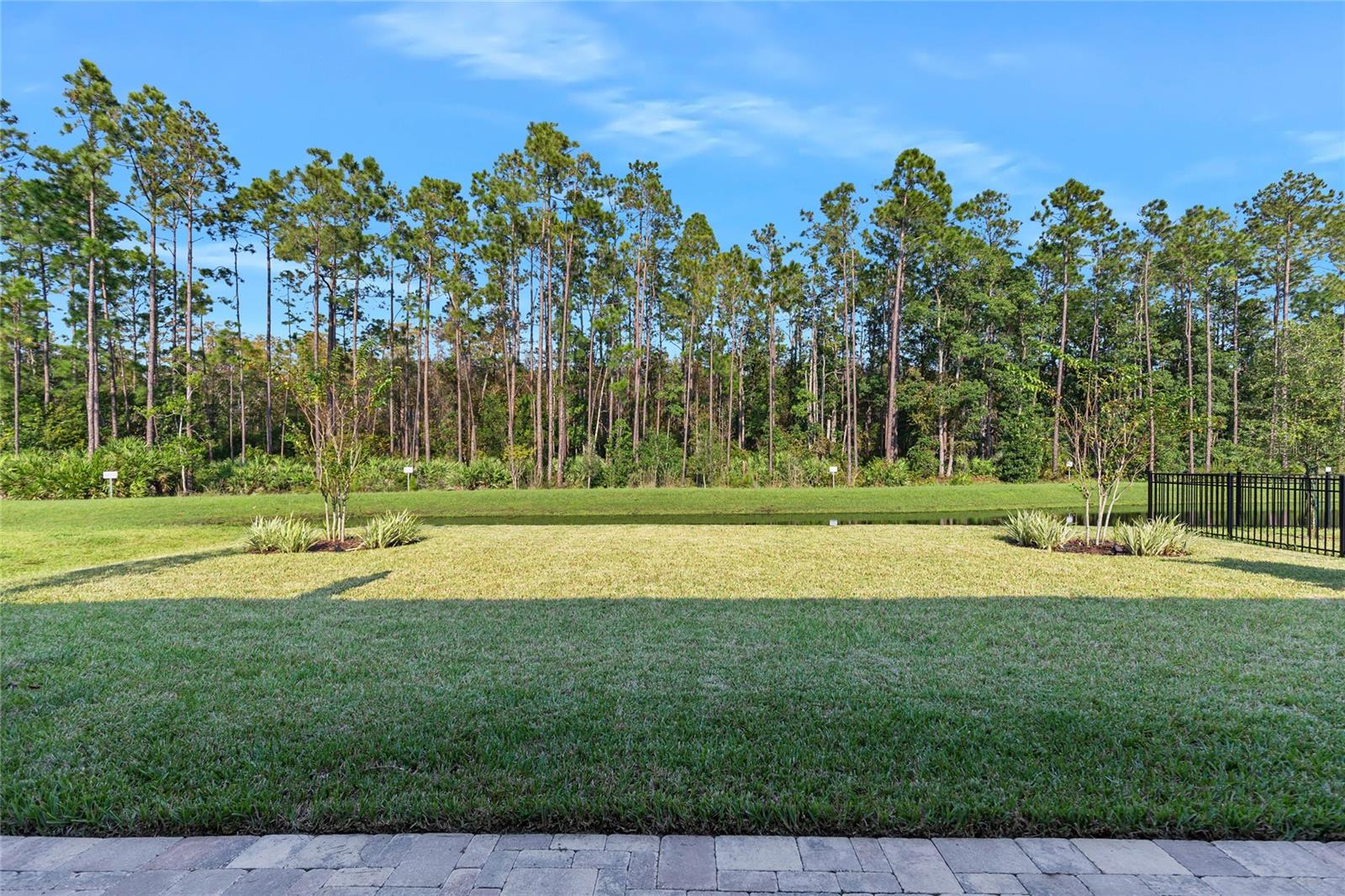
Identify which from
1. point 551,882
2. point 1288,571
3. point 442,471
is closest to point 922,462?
point 442,471

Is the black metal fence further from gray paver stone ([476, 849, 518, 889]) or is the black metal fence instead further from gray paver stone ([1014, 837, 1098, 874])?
gray paver stone ([476, 849, 518, 889])

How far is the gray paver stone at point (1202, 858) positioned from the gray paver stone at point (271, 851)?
2.61 metres

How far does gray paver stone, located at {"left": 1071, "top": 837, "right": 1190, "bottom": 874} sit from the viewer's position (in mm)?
1729

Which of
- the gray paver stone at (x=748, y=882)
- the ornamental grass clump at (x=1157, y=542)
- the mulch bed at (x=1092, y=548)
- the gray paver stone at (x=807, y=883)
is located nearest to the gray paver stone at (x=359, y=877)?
the gray paver stone at (x=748, y=882)

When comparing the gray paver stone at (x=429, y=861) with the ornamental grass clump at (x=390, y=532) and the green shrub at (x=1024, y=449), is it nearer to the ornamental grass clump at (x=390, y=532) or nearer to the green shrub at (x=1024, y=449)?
the ornamental grass clump at (x=390, y=532)

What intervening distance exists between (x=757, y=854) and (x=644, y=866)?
1.10 feet

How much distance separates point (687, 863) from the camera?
5.76 feet

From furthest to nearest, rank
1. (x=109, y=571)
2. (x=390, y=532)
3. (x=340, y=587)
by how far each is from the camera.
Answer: (x=390, y=532) < (x=109, y=571) < (x=340, y=587)

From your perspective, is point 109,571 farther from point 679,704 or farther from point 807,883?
point 807,883

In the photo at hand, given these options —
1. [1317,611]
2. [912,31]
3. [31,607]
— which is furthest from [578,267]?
[1317,611]

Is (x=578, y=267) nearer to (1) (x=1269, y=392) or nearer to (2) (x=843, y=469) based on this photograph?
(2) (x=843, y=469)

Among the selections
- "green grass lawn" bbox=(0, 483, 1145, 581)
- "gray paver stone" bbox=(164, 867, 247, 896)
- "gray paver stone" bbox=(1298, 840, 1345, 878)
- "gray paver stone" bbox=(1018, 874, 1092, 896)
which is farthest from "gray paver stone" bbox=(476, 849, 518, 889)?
"green grass lawn" bbox=(0, 483, 1145, 581)

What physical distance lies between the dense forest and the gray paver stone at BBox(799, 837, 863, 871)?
1800cm

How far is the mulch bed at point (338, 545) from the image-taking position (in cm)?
806
